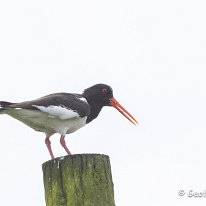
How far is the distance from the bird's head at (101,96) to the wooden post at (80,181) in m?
5.91

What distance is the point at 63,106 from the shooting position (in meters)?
10.6

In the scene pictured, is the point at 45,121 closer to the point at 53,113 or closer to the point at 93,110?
the point at 53,113

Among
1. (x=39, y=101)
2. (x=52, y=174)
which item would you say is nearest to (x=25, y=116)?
(x=39, y=101)

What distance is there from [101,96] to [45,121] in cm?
231

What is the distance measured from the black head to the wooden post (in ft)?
19.3

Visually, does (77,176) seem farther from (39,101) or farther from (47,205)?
(39,101)

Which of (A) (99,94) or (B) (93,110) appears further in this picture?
(A) (99,94)

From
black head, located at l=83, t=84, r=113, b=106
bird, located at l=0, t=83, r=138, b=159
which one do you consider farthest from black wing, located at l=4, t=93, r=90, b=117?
black head, located at l=83, t=84, r=113, b=106

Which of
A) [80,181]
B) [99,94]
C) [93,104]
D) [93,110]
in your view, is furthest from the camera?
[99,94]

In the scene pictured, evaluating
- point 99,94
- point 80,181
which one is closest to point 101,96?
point 99,94

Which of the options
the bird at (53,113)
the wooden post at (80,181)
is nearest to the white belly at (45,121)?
the bird at (53,113)

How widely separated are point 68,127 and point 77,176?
181 inches

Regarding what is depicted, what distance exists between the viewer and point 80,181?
6234 millimetres

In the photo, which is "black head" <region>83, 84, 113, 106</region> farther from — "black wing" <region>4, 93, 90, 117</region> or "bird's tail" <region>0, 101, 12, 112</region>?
"bird's tail" <region>0, 101, 12, 112</region>
